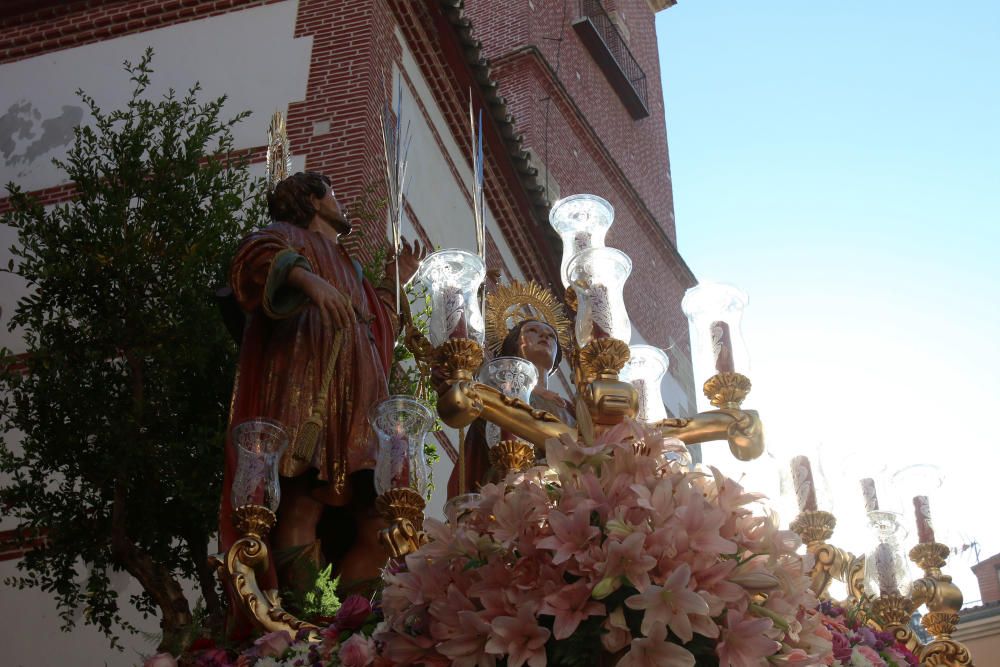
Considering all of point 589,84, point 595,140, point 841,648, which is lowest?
point 841,648

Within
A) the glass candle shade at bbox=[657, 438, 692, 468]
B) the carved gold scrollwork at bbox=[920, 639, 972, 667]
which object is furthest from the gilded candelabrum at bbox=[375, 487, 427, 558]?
the carved gold scrollwork at bbox=[920, 639, 972, 667]

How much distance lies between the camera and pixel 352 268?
6008 mm

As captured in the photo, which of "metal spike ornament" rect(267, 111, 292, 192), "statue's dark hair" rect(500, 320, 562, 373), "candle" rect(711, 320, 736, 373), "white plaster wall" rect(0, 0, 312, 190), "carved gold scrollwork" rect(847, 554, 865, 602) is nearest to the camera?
"candle" rect(711, 320, 736, 373)

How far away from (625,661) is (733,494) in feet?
1.96

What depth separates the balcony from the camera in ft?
70.3

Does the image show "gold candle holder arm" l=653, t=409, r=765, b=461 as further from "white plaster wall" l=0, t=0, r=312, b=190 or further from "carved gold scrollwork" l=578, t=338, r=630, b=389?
"white plaster wall" l=0, t=0, r=312, b=190

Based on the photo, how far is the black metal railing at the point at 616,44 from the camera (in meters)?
22.1

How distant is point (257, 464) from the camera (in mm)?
4566

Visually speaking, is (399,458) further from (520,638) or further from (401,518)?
(520,638)

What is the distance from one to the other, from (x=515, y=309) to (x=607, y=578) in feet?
12.2

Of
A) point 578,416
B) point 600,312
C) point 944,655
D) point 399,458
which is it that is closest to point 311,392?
point 399,458

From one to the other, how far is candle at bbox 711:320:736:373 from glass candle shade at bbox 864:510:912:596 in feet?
2.82

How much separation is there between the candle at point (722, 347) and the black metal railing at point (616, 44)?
17.3 metres

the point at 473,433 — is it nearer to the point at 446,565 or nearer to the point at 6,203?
the point at 446,565
